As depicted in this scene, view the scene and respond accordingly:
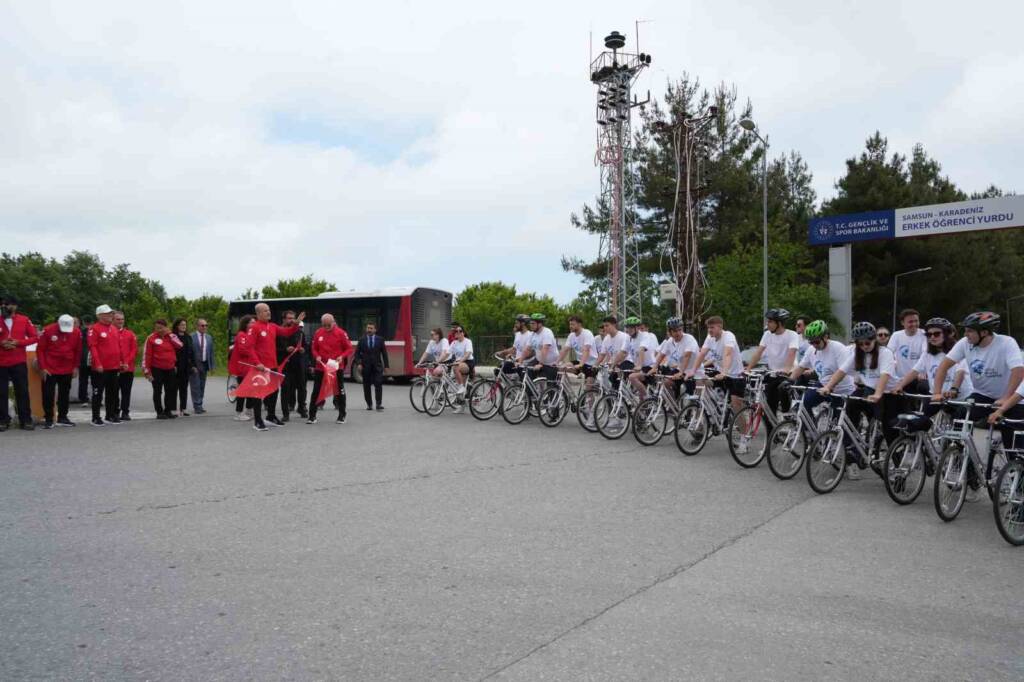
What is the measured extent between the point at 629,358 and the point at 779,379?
3829mm

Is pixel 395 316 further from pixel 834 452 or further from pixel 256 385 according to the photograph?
pixel 834 452

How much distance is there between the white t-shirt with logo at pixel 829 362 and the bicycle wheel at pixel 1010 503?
2.54 meters

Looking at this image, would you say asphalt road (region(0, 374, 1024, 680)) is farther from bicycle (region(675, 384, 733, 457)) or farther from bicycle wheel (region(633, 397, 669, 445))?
bicycle wheel (region(633, 397, 669, 445))

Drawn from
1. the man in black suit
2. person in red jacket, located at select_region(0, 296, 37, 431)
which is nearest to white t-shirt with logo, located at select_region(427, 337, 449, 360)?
the man in black suit

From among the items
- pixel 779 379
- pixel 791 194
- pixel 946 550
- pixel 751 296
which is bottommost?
pixel 946 550

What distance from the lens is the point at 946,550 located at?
19.5 ft

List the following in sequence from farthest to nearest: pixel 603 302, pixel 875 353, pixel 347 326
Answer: pixel 603 302 < pixel 347 326 < pixel 875 353

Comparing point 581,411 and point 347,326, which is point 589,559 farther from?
point 347,326

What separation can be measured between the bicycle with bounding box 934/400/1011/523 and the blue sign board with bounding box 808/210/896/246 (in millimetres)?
20443

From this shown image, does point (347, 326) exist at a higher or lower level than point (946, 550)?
higher

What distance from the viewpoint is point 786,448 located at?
8.78 metres

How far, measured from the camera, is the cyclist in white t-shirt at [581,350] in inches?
546

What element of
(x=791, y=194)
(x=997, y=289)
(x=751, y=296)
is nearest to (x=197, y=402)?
(x=751, y=296)

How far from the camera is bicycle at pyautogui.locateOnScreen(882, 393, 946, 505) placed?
24.6ft
